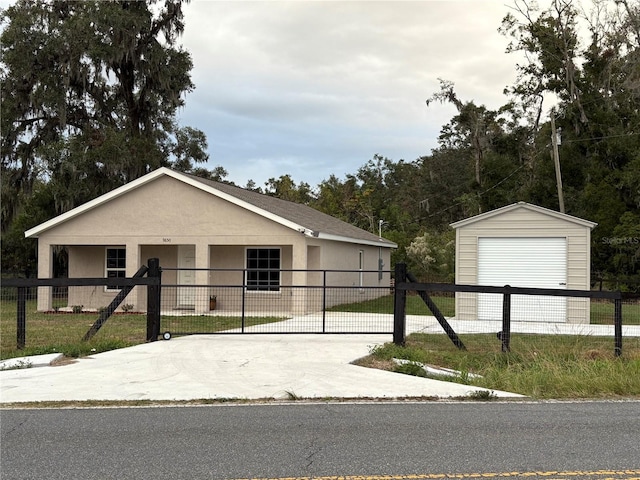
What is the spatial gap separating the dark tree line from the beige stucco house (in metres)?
7.03

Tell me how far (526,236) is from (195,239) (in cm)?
1000

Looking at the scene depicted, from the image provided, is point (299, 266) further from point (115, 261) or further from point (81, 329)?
point (115, 261)

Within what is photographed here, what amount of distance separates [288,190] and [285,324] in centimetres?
3701

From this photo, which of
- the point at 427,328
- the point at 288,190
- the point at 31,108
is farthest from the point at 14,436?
the point at 288,190

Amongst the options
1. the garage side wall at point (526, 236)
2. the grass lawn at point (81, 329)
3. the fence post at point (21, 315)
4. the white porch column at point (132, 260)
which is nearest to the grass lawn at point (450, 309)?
the garage side wall at point (526, 236)

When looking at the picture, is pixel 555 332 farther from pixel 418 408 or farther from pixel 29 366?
pixel 29 366

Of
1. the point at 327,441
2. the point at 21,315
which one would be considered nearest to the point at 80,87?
the point at 21,315

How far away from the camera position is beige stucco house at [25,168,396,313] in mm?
19328

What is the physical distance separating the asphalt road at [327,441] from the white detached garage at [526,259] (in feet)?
30.8

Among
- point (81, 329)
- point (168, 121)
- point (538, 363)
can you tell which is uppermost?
point (168, 121)

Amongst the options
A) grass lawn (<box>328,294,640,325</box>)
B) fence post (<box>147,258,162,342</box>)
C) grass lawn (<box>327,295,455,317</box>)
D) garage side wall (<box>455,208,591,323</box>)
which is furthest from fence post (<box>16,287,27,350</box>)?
garage side wall (<box>455,208,591,323</box>)

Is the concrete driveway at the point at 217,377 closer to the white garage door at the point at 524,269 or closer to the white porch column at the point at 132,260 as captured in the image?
the white garage door at the point at 524,269

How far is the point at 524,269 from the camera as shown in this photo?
56.2 ft

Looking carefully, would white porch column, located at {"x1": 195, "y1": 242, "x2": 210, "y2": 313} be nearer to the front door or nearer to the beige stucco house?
the beige stucco house
